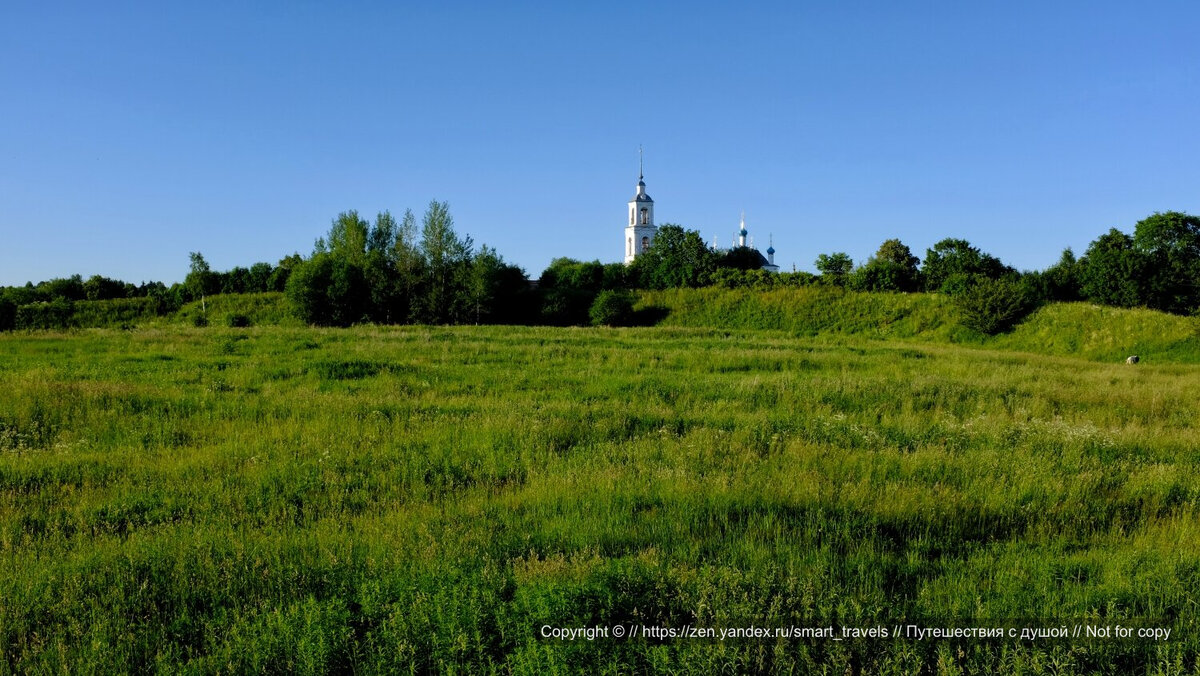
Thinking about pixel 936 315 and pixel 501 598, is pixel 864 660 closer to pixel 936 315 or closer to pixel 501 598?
pixel 501 598

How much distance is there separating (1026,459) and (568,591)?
773 cm

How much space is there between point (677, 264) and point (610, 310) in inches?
450

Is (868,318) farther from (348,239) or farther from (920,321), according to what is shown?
(348,239)

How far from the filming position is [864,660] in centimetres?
408

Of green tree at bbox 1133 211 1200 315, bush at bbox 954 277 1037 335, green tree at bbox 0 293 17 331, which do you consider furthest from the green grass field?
green tree at bbox 0 293 17 331

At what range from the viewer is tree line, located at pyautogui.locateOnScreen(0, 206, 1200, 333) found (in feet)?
141

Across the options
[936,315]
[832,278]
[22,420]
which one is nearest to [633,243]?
[832,278]

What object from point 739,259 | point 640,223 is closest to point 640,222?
point 640,223

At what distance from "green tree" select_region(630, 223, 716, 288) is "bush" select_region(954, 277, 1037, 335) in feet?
73.2

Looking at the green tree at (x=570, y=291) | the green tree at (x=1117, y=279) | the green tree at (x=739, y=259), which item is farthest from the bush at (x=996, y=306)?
the green tree at (x=739, y=259)

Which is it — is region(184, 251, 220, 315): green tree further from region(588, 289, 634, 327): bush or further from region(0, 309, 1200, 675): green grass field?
region(0, 309, 1200, 675): green grass field

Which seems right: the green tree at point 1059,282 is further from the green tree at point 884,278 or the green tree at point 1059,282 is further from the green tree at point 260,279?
the green tree at point 260,279

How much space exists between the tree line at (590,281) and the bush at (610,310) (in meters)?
0.09

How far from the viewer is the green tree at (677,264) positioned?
58844 millimetres
